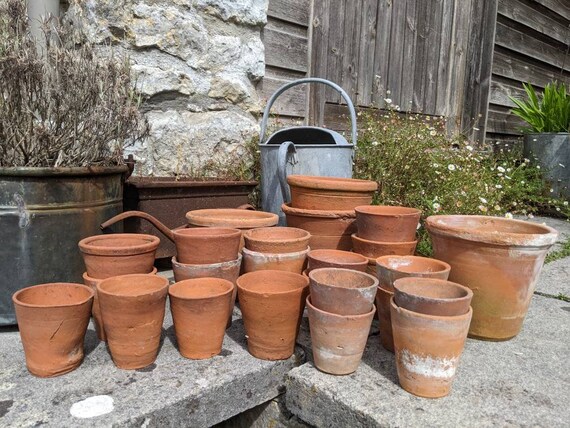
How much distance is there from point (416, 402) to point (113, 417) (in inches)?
27.8

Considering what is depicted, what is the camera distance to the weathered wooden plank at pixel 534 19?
197 inches

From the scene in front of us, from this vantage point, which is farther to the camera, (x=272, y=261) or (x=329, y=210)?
(x=329, y=210)

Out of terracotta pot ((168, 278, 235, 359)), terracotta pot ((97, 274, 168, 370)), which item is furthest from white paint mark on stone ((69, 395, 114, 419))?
terracotta pot ((168, 278, 235, 359))

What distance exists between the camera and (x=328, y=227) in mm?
1857

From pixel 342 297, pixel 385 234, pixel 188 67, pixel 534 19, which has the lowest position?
pixel 342 297

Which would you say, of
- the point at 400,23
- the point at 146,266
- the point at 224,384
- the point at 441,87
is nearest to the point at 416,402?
the point at 224,384

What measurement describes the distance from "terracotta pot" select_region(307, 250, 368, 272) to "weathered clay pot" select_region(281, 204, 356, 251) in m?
0.23

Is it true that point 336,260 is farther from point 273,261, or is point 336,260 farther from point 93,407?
point 93,407

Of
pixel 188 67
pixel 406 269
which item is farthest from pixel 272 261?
pixel 188 67

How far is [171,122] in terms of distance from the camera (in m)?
2.40

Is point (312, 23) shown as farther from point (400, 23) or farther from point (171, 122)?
point (171, 122)

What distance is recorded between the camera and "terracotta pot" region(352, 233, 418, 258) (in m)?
1.62

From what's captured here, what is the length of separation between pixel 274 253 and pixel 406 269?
1.43 ft

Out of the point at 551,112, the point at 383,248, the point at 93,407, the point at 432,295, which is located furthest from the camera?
the point at 551,112
